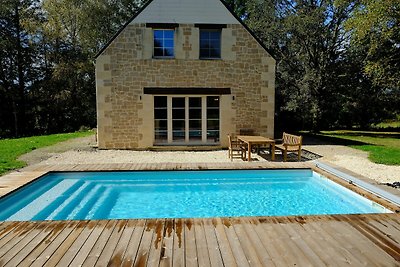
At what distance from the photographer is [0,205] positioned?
5.98 metres

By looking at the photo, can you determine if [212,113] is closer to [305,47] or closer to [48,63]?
[305,47]

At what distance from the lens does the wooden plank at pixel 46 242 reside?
3.46 m

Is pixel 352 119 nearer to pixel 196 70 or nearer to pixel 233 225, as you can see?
pixel 196 70

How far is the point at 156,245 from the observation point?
12.7 feet

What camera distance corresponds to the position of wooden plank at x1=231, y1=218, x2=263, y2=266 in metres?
3.46

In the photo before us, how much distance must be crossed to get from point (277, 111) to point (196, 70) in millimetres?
12660

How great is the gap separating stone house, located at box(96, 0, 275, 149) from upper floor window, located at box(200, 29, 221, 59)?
0.05 meters

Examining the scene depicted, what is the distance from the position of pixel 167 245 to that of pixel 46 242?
5.37ft

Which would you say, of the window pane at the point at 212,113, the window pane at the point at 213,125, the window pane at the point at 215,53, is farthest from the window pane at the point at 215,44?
the window pane at the point at 213,125

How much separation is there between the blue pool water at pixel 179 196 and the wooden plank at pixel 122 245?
2.15m

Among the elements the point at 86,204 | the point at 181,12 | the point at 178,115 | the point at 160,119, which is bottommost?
the point at 86,204

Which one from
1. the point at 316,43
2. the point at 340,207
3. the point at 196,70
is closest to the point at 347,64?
the point at 316,43

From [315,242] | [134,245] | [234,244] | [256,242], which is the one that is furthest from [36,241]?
[315,242]

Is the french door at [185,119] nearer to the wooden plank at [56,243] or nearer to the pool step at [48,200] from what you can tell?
the pool step at [48,200]
